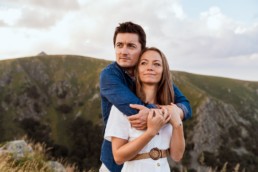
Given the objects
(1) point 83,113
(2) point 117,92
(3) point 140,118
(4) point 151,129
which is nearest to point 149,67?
(2) point 117,92

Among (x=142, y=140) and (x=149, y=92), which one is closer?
(x=142, y=140)

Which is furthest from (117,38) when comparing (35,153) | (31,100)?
(31,100)

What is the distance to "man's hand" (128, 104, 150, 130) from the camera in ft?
13.9

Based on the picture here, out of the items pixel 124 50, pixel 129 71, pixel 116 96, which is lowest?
pixel 116 96

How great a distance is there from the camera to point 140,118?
166 inches

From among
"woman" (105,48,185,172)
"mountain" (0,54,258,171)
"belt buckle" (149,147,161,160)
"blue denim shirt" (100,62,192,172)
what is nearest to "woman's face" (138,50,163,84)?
"woman" (105,48,185,172)

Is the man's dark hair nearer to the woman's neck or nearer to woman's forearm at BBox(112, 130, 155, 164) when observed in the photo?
the woman's neck

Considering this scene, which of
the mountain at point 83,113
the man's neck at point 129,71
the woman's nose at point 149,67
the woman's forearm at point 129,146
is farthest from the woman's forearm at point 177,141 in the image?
the mountain at point 83,113

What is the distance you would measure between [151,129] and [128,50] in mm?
1364

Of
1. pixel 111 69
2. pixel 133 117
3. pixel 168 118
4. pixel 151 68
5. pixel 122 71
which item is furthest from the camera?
pixel 122 71

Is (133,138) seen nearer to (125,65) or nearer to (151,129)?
(151,129)

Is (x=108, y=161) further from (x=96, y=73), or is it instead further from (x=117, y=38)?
(x=96, y=73)

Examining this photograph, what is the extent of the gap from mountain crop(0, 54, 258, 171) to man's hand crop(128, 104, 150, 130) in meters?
114

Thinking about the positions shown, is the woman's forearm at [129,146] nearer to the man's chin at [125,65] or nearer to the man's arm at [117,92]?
the man's arm at [117,92]
